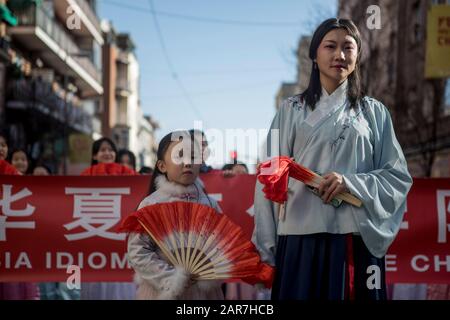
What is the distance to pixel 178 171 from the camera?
2516 mm

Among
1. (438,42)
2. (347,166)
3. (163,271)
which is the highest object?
(438,42)

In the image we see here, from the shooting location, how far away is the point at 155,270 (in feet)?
7.69

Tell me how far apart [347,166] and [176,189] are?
0.75 m

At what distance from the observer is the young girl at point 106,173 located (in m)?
4.38

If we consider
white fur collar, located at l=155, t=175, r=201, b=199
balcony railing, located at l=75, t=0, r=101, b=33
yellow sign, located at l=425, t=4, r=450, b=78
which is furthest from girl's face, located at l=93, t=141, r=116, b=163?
balcony railing, located at l=75, t=0, r=101, b=33

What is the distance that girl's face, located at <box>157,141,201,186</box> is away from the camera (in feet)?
8.23

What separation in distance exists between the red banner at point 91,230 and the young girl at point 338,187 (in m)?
1.50

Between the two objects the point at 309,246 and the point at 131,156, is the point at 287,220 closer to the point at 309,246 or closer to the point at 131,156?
Answer: the point at 309,246

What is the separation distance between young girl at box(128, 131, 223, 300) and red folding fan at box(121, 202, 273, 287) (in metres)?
0.06

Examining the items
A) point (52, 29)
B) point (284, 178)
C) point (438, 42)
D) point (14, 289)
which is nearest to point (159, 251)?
point (284, 178)

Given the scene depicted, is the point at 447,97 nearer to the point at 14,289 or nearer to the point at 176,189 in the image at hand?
the point at 14,289

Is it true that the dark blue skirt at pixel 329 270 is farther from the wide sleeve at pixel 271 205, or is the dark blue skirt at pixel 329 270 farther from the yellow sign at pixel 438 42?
the yellow sign at pixel 438 42

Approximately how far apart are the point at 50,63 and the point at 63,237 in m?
20.6

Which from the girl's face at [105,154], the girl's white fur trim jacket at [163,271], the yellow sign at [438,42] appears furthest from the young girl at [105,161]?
the yellow sign at [438,42]
